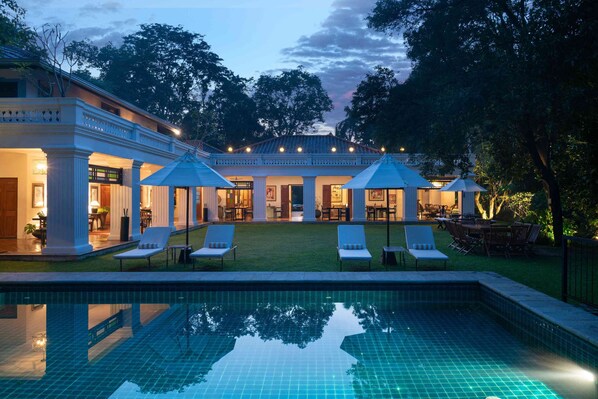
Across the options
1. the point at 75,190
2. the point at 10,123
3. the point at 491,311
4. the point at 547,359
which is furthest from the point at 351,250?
the point at 10,123

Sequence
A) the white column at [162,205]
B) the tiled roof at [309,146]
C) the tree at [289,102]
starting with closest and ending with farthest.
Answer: the white column at [162,205]
the tiled roof at [309,146]
the tree at [289,102]

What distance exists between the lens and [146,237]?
11.5 metres

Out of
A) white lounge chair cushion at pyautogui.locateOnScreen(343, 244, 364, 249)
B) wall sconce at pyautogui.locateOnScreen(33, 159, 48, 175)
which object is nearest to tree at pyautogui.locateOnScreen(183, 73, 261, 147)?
wall sconce at pyautogui.locateOnScreen(33, 159, 48, 175)

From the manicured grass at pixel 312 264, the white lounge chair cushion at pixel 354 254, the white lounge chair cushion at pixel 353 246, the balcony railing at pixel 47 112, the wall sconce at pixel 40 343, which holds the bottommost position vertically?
the wall sconce at pixel 40 343

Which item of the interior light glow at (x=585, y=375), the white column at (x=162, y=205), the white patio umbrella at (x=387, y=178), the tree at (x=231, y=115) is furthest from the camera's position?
the tree at (x=231, y=115)

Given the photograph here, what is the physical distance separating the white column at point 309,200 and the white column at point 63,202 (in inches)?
618

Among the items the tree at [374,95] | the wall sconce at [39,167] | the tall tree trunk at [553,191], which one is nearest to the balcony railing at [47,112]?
the wall sconce at [39,167]

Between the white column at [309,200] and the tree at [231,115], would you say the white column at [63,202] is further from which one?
the tree at [231,115]

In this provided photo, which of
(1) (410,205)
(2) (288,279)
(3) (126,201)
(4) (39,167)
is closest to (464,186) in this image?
(1) (410,205)

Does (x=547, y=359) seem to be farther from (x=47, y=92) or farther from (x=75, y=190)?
(x=47, y=92)

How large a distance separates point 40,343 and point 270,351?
122 inches

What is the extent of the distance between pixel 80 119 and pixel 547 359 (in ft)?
40.0

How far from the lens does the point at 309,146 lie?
3291 cm

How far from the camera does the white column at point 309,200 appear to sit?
87.6ft
